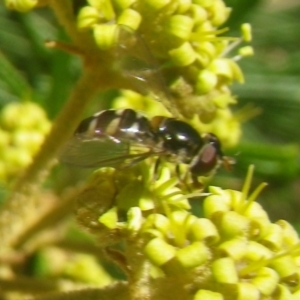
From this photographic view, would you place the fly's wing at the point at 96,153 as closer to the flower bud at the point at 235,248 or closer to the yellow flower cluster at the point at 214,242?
the yellow flower cluster at the point at 214,242

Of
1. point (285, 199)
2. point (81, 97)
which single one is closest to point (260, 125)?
point (285, 199)

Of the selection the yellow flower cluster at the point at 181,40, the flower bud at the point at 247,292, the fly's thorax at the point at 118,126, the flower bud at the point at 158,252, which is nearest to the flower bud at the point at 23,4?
the yellow flower cluster at the point at 181,40

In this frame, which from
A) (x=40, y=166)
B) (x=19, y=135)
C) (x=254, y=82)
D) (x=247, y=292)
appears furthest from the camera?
(x=254, y=82)

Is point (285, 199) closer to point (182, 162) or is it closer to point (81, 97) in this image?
point (182, 162)

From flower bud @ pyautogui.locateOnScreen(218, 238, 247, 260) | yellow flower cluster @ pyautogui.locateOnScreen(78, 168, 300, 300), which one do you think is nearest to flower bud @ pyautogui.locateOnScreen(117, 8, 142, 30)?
yellow flower cluster @ pyautogui.locateOnScreen(78, 168, 300, 300)

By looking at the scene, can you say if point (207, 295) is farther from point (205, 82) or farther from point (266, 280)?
point (205, 82)

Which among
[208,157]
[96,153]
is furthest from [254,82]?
[96,153]
